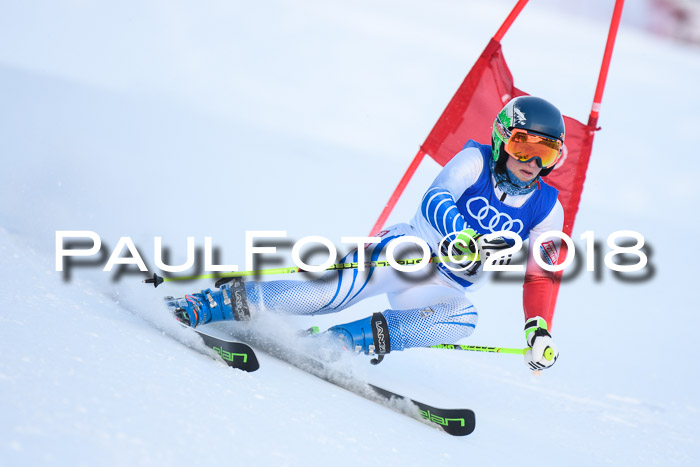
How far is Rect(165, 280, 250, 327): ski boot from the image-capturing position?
292 cm

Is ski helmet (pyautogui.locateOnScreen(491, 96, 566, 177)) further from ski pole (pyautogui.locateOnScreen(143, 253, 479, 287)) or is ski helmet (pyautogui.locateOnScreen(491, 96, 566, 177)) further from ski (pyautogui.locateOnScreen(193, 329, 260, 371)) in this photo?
ski (pyautogui.locateOnScreen(193, 329, 260, 371))

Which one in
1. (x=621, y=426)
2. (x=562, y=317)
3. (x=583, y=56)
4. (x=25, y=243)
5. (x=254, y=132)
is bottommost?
(x=621, y=426)

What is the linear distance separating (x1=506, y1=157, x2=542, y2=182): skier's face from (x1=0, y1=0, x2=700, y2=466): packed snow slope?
1.05 metres

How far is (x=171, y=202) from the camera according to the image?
548cm

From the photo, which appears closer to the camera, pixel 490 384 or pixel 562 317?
pixel 490 384

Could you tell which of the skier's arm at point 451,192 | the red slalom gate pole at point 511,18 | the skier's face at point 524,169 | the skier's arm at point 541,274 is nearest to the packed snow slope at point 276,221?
the skier's arm at point 541,274

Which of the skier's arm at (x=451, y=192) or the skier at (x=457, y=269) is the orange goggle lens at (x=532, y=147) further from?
the skier's arm at (x=451, y=192)

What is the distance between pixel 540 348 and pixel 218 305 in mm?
1313

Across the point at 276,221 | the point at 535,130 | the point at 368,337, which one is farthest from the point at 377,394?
the point at 276,221

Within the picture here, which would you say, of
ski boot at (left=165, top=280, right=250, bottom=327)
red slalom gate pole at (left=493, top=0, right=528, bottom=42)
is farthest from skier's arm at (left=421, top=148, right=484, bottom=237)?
red slalom gate pole at (left=493, top=0, right=528, bottom=42)

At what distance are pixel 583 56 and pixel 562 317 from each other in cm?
1260

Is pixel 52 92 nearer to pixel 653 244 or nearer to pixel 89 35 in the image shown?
pixel 89 35

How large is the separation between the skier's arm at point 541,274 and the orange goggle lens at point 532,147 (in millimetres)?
343

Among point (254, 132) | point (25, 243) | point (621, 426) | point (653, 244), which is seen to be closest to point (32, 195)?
point (25, 243)
